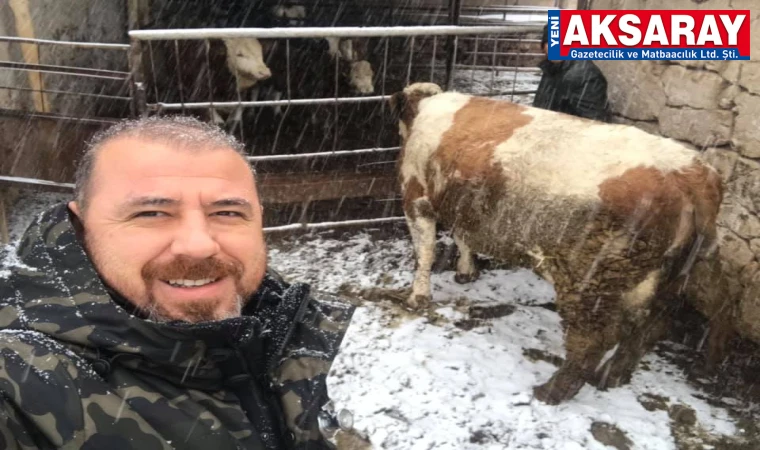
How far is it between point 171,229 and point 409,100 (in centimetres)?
351

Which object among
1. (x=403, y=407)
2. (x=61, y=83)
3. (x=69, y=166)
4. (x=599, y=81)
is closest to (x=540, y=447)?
(x=403, y=407)

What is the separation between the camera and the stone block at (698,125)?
12.3 ft

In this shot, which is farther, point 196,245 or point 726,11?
point 726,11

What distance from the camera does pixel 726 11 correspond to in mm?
3682

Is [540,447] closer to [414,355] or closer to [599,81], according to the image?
[414,355]

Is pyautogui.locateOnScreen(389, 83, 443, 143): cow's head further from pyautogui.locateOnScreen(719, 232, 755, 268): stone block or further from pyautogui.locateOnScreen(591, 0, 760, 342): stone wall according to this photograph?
pyautogui.locateOnScreen(719, 232, 755, 268): stone block

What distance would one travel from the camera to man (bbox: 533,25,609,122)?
4523mm

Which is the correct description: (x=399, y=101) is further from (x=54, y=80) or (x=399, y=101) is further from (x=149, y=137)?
(x=54, y=80)

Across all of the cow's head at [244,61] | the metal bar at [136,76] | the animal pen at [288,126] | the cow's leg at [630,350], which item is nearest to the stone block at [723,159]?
the cow's leg at [630,350]

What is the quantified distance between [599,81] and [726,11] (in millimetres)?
1020

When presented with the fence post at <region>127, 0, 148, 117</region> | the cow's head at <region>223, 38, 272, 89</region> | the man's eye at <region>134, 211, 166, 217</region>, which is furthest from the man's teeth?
the cow's head at <region>223, 38, 272, 89</region>

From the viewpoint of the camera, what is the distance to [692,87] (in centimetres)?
397

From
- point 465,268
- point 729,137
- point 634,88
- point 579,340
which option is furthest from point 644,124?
point 579,340

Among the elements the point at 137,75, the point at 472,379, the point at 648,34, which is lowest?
the point at 472,379
